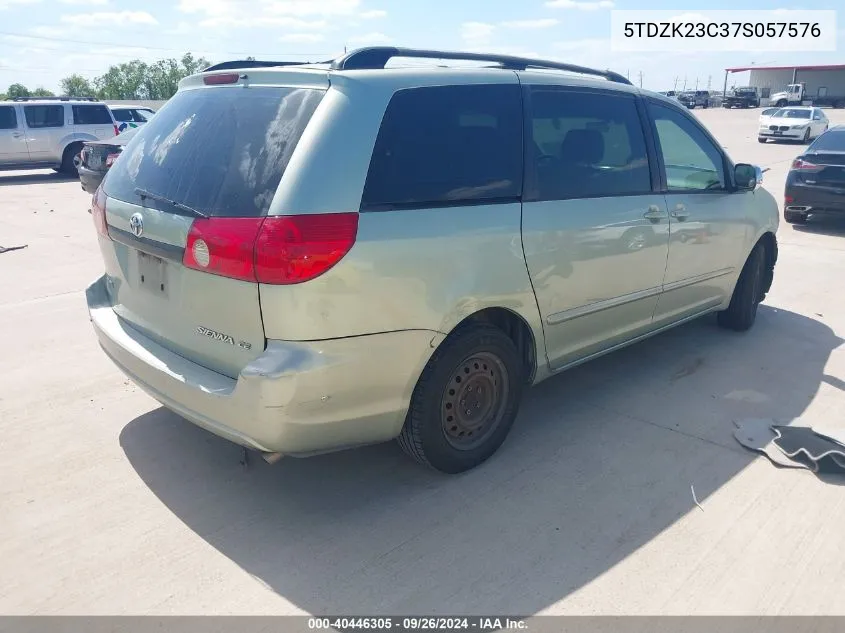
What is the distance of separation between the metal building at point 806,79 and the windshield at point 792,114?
154ft

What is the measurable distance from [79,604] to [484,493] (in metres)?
1.74

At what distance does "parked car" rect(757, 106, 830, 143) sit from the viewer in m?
26.8

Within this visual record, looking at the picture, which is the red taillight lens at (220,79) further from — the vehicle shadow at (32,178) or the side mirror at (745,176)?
the vehicle shadow at (32,178)

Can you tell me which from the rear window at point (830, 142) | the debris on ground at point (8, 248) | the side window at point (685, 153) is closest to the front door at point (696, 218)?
the side window at point (685, 153)

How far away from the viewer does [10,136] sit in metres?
17.0

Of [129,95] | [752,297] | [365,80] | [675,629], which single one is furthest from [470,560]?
[129,95]

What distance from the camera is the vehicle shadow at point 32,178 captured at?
1697 centimetres

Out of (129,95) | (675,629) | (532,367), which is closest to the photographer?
(675,629)

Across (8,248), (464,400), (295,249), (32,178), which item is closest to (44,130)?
(32,178)

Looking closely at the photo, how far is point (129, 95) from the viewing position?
88250 millimetres

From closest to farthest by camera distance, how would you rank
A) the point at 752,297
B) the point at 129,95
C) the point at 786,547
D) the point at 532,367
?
the point at 786,547 → the point at 532,367 → the point at 752,297 → the point at 129,95

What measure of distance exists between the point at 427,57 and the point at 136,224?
157cm

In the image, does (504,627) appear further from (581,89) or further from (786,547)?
(581,89)

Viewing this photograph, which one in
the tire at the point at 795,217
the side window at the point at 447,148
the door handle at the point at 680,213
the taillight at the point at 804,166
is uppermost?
the side window at the point at 447,148
